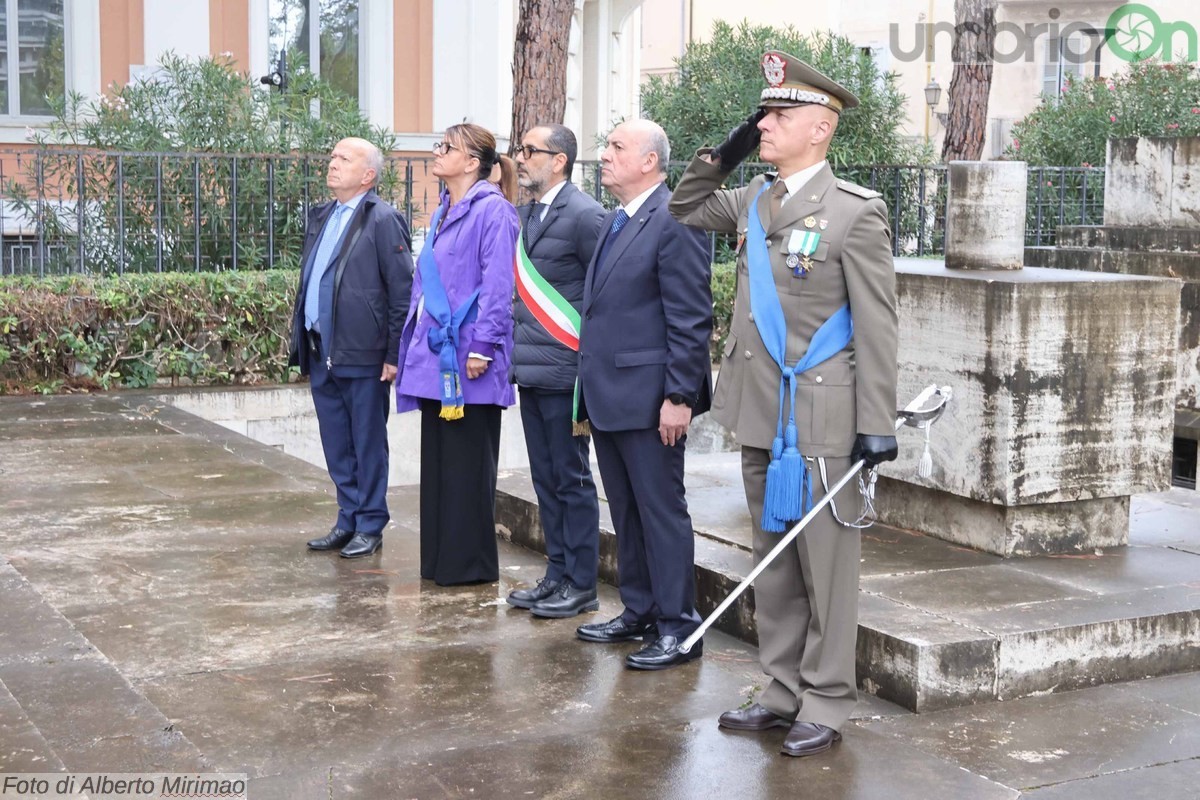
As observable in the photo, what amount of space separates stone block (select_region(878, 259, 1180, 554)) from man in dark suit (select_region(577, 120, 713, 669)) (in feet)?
4.07

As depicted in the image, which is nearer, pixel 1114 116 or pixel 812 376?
pixel 812 376

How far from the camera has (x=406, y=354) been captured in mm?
6293

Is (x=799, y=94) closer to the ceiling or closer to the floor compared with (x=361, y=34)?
closer to the floor

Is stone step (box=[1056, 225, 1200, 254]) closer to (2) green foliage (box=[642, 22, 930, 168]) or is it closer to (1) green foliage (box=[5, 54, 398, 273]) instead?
(2) green foliage (box=[642, 22, 930, 168])

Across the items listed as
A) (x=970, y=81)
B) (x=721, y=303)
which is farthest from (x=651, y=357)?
(x=970, y=81)

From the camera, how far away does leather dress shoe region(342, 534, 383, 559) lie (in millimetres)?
6777

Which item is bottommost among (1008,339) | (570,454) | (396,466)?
(396,466)

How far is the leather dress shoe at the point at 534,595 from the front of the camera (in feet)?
19.7

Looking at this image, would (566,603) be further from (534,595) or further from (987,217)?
→ (987,217)

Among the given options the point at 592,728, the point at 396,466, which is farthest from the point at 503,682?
the point at 396,466

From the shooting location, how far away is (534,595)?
602 centimetres

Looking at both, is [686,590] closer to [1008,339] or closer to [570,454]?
[570,454]

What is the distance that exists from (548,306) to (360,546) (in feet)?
5.39

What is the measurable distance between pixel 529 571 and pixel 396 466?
499 cm
